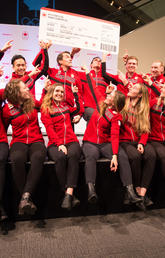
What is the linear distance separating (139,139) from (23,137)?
4.15ft

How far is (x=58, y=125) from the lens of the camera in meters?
2.42

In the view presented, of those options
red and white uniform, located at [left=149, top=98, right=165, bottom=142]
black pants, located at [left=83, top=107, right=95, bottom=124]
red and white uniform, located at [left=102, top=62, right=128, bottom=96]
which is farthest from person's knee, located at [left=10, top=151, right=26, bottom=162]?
red and white uniform, located at [left=102, top=62, right=128, bottom=96]

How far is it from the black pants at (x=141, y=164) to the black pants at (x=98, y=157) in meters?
0.08

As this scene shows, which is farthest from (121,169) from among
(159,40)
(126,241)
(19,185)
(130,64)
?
(159,40)

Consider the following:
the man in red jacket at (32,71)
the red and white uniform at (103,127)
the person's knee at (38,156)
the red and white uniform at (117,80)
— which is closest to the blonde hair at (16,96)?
the man in red jacket at (32,71)

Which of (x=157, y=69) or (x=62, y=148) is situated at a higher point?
(x=157, y=69)

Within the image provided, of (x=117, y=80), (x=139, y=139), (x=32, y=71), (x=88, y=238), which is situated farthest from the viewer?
(x=117, y=80)

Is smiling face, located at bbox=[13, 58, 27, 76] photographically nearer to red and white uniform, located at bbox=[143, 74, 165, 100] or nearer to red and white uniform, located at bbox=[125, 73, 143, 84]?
red and white uniform, located at bbox=[125, 73, 143, 84]

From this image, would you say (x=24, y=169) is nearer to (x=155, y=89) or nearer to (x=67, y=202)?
(x=67, y=202)

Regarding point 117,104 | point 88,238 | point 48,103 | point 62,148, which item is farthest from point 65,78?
point 88,238

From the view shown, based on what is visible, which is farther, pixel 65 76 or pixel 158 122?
pixel 65 76

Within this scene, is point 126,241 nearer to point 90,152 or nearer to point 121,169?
point 121,169

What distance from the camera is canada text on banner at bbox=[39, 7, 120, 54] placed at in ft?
8.96

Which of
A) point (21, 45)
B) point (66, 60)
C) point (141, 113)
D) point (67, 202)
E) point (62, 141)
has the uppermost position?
point (21, 45)
